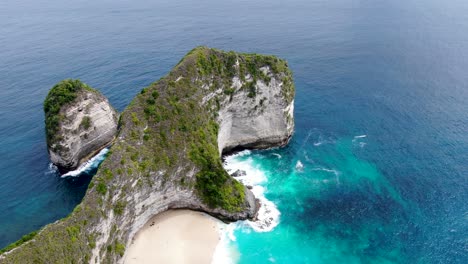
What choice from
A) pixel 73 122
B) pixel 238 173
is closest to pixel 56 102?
pixel 73 122

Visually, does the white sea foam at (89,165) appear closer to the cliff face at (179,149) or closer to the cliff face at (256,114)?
the cliff face at (179,149)

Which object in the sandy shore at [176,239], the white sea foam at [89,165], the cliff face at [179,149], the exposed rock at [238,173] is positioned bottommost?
the sandy shore at [176,239]

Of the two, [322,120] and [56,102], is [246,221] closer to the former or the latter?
[322,120]

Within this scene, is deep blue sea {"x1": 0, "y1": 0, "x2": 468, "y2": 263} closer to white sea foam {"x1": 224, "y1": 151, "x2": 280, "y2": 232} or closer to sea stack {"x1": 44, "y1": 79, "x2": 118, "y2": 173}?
white sea foam {"x1": 224, "y1": 151, "x2": 280, "y2": 232}

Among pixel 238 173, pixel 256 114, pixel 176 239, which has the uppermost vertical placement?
pixel 256 114

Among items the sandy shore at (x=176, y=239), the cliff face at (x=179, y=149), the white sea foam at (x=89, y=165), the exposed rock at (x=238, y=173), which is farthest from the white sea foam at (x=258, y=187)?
the white sea foam at (x=89, y=165)

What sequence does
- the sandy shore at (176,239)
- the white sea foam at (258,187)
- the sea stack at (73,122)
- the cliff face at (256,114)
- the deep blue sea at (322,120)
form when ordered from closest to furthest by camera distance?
the sandy shore at (176,239) → the deep blue sea at (322,120) → the white sea foam at (258,187) → the sea stack at (73,122) → the cliff face at (256,114)

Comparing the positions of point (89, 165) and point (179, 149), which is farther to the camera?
point (89, 165)
